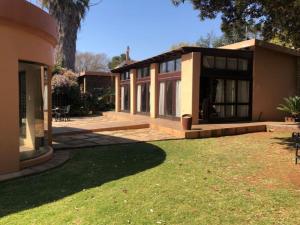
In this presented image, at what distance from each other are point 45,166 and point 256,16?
797 cm

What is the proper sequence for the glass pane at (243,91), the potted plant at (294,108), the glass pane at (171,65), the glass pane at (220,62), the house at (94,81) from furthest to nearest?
the house at (94,81)
the glass pane at (171,65)
the glass pane at (243,91)
the glass pane at (220,62)
the potted plant at (294,108)

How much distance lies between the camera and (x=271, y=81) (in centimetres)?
1853

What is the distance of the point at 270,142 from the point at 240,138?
125 cm

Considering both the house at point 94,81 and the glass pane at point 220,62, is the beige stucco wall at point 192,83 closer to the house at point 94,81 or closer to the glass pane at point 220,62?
the glass pane at point 220,62

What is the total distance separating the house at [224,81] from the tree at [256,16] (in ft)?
12.3

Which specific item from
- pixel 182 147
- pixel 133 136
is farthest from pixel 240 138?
pixel 133 136

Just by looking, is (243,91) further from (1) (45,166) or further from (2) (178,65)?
(1) (45,166)

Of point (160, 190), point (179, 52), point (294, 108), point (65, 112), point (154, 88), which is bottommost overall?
point (160, 190)

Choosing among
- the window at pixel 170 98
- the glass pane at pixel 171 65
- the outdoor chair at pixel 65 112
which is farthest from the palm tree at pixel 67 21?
the glass pane at pixel 171 65

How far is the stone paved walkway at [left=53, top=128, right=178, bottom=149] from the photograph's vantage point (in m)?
12.1

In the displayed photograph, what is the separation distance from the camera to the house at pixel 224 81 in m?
16.4

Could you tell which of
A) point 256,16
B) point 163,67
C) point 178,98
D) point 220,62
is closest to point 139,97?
point 163,67

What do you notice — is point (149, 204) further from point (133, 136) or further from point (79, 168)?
point (133, 136)

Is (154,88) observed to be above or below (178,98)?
above
